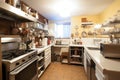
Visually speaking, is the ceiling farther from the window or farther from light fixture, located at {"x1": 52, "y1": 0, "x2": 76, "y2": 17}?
the window

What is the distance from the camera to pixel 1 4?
116 centimetres

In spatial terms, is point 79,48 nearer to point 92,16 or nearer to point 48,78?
point 92,16

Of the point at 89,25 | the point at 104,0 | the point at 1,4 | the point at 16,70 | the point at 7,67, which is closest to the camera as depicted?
the point at 1,4

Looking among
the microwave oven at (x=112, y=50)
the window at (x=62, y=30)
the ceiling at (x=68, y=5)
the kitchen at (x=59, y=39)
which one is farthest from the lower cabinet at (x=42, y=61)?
the window at (x=62, y=30)

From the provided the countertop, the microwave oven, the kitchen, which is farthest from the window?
the countertop

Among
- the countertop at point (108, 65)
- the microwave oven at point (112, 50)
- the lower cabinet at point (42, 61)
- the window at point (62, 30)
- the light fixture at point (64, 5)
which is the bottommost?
the lower cabinet at point (42, 61)

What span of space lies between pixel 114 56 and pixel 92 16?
10.6ft

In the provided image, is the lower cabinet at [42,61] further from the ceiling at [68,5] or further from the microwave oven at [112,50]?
the microwave oven at [112,50]

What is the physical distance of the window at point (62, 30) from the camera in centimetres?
502

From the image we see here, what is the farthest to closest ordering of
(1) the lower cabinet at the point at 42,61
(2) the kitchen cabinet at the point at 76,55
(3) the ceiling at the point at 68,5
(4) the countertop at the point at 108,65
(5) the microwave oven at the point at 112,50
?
(2) the kitchen cabinet at the point at 76,55
(1) the lower cabinet at the point at 42,61
(3) the ceiling at the point at 68,5
(5) the microwave oven at the point at 112,50
(4) the countertop at the point at 108,65

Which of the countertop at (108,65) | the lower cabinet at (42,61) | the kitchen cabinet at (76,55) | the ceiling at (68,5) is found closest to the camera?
the countertop at (108,65)

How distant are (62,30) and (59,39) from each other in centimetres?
56

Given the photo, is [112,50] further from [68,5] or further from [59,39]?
[59,39]

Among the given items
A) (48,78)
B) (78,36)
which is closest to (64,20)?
(78,36)
